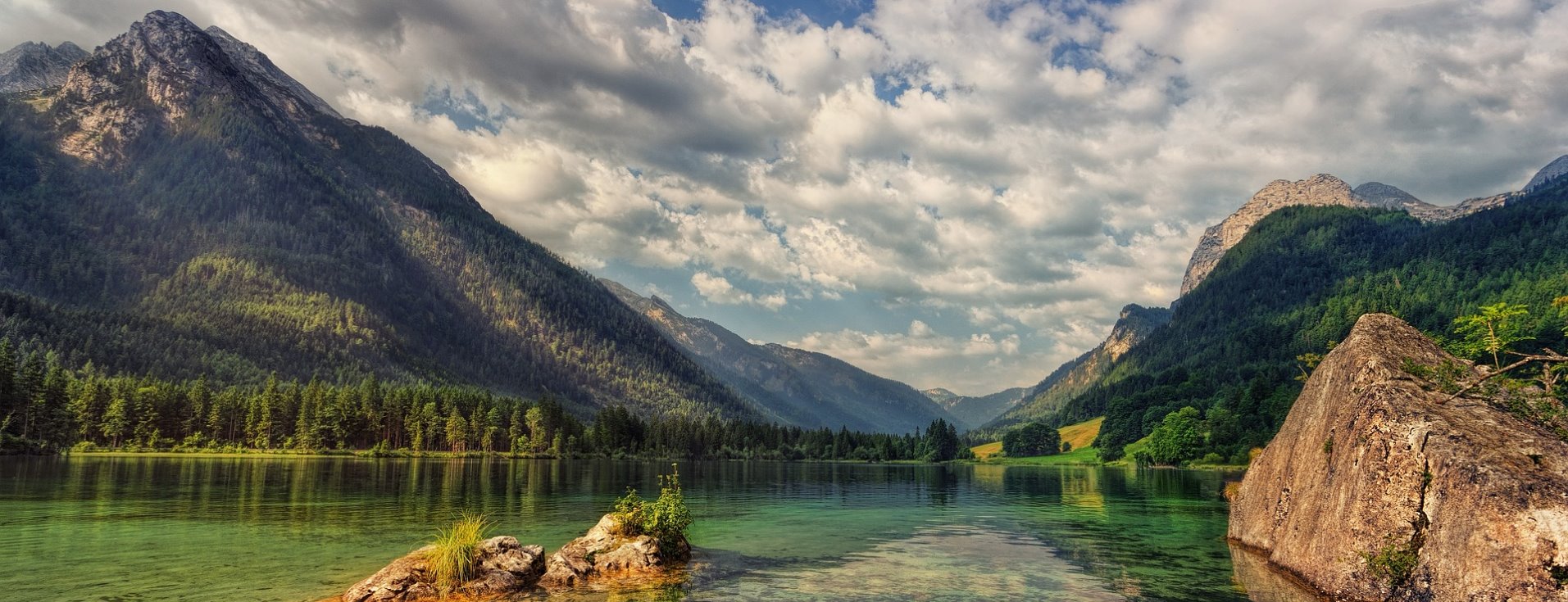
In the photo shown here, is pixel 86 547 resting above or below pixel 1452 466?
below

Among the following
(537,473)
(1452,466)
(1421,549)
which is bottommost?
(537,473)

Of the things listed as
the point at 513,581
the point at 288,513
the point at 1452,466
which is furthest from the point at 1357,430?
the point at 288,513

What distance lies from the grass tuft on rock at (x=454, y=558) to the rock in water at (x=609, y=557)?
10.8 feet

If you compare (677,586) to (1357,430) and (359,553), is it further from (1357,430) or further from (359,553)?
(1357,430)

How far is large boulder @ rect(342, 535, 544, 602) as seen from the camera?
28203 mm

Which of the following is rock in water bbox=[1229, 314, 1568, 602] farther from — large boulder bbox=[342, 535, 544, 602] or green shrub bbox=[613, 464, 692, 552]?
large boulder bbox=[342, 535, 544, 602]

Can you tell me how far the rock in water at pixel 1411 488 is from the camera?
21.2 metres

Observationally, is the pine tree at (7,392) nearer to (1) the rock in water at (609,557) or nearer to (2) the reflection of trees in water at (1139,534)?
(1) the rock in water at (609,557)

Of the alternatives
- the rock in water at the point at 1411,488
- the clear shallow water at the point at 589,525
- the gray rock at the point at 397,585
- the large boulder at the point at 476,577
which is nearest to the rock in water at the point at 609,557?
the large boulder at the point at 476,577

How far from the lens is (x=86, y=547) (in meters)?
39.2

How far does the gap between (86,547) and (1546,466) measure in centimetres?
6211

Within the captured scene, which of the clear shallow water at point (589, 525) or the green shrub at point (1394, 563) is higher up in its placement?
the green shrub at point (1394, 563)

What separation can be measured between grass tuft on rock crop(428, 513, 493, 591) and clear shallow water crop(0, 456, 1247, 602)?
408cm

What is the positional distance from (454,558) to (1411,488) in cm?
3580
